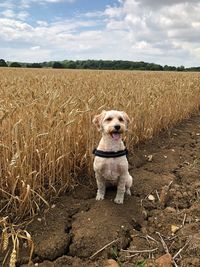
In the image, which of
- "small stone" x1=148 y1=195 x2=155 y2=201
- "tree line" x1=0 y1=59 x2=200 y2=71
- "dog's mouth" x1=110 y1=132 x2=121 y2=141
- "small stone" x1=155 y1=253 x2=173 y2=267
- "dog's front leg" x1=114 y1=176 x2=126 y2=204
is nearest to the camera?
"small stone" x1=155 y1=253 x2=173 y2=267

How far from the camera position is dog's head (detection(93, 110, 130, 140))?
378cm

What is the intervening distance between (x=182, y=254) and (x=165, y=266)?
32 centimetres

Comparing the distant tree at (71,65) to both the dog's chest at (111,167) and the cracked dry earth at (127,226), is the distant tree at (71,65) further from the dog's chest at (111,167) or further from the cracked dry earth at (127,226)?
the dog's chest at (111,167)

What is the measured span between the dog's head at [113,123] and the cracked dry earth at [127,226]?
0.86 meters

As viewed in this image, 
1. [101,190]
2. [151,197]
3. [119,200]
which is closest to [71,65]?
[151,197]

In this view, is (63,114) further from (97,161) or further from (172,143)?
(172,143)

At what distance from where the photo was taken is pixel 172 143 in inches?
→ 285

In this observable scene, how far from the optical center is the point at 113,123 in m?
3.80

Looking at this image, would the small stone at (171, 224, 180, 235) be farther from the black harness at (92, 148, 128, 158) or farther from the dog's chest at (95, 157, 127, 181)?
the black harness at (92, 148, 128, 158)

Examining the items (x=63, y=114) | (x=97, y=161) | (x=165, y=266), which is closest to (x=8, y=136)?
(x=63, y=114)

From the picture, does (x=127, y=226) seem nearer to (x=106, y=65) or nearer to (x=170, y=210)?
(x=170, y=210)

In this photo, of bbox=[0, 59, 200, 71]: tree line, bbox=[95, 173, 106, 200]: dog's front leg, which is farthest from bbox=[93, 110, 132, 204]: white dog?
bbox=[0, 59, 200, 71]: tree line

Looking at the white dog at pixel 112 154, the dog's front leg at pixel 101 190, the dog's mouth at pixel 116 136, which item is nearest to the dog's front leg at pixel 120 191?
the white dog at pixel 112 154

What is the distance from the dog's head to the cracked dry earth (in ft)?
2.82
